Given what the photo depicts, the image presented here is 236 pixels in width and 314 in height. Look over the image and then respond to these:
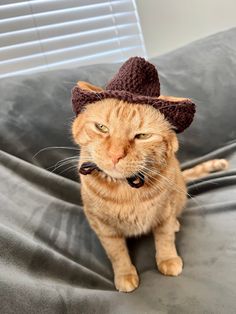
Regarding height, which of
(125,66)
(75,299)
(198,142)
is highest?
(125,66)

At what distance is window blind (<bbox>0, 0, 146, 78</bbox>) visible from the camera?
1.79 m

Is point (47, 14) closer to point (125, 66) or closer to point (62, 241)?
point (125, 66)

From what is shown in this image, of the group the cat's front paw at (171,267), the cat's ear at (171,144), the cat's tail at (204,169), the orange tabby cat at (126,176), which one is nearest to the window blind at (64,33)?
the cat's tail at (204,169)

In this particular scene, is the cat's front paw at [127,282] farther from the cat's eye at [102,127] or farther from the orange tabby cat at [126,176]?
the cat's eye at [102,127]

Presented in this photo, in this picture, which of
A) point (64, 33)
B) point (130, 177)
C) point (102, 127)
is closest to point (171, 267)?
point (130, 177)

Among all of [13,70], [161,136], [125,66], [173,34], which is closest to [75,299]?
[161,136]

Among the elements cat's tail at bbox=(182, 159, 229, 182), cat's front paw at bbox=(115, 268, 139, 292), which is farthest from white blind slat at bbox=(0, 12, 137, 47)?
cat's front paw at bbox=(115, 268, 139, 292)

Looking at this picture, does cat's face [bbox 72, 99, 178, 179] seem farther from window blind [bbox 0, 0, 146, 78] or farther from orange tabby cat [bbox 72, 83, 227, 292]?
window blind [bbox 0, 0, 146, 78]

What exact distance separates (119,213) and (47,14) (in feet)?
4.28

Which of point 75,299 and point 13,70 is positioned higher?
point 13,70

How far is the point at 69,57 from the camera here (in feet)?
6.26

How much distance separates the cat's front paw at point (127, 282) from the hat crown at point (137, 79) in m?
0.43

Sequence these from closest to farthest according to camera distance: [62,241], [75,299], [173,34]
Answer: [75,299] → [62,241] → [173,34]

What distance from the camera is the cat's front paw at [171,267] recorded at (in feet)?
2.87
